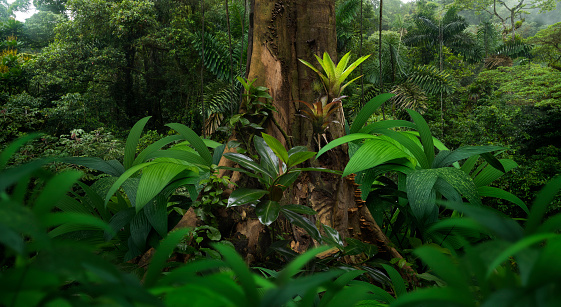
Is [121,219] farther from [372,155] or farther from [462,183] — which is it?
[462,183]

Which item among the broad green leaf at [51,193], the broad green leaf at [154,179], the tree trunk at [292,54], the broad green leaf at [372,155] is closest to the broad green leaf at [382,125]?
the tree trunk at [292,54]

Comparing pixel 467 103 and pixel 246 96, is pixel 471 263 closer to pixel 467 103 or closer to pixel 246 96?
pixel 246 96

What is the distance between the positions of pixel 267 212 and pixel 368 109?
746mm

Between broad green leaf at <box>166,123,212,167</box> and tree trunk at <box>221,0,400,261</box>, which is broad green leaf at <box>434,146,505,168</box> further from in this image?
broad green leaf at <box>166,123,212,167</box>

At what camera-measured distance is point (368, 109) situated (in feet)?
4.12

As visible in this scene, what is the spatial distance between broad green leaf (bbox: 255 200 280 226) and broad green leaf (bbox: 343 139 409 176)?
0.26 metres

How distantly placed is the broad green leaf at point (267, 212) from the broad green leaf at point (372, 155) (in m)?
0.26

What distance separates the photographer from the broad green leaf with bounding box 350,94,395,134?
1.21 m

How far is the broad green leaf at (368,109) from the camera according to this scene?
1212mm

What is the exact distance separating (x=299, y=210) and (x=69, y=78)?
30.4 feet

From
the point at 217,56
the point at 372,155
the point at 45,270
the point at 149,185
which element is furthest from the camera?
the point at 217,56

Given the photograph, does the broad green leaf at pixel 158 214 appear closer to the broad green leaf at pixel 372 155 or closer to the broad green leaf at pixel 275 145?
the broad green leaf at pixel 275 145

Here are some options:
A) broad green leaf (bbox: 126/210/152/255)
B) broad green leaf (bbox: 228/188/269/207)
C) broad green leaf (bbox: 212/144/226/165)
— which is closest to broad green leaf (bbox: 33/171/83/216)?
broad green leaf (bbox: 228/188/269/207)

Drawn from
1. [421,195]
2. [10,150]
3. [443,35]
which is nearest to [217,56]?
[421,195]
